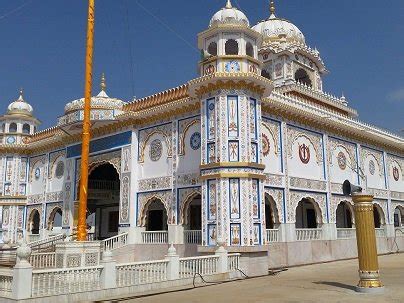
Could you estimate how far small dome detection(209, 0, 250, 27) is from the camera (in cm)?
1468

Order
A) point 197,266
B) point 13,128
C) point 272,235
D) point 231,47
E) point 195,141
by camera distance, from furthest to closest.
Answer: point 13,128, point 195,141, point 272,235, point 231,47, point 197,266

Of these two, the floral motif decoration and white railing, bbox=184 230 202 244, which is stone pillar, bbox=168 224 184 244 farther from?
the floral motif decoration

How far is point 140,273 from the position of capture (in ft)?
34.0

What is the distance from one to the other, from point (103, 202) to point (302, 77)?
44.1 feet

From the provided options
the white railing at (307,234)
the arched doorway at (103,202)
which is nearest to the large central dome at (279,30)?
the arched doorway at (103,202)

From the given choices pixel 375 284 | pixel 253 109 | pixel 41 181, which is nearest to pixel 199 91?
pixel 253 109

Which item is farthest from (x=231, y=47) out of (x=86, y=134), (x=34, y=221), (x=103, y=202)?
(x=34, y=221)

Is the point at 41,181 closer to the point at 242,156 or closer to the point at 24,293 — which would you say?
the point at 242,156

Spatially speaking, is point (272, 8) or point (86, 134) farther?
point (272, 8)

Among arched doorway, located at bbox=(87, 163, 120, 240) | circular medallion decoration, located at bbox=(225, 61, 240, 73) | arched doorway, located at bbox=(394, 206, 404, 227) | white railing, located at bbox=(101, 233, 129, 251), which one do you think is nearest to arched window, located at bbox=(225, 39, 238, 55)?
circular medallion decoration, located at bbox=(225, 61, 240, 73)

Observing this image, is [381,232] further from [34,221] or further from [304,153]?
[34,221]

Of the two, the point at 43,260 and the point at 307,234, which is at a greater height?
the point at 307,234

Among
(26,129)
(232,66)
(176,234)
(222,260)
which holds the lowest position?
(222,260)

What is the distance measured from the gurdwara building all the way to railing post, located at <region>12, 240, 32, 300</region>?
19.7 ft
